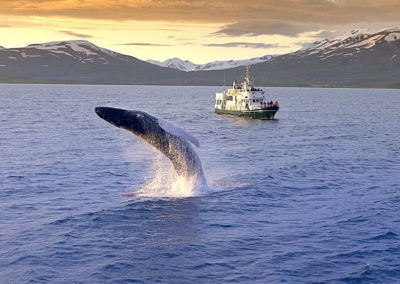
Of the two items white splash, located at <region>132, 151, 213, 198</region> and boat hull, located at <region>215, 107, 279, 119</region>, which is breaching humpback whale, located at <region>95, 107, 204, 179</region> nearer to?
white splash, located at <region>132, 151, 213, 198</region>

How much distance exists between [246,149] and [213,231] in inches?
1282

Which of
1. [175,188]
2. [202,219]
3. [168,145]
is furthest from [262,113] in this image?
[202,219]

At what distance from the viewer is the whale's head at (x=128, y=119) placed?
27.0 metres

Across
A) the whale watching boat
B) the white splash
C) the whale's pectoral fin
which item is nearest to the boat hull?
the whale watching boat

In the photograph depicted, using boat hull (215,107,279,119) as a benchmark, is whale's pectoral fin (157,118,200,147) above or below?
above

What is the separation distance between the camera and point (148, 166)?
4438 centimetres

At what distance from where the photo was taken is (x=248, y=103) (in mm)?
106625

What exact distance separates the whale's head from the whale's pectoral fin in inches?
24.7

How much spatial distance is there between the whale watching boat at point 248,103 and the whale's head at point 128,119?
244ft

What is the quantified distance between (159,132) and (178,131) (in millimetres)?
1479

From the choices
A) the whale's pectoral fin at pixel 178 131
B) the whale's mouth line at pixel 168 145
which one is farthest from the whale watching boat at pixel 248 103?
the whale's pectoral fin at pixel 178 131

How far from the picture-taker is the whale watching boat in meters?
104

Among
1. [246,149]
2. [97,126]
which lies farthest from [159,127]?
[97,126]

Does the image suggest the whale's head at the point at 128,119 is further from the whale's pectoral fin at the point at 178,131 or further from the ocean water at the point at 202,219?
the ocean water at the point at 202,219
